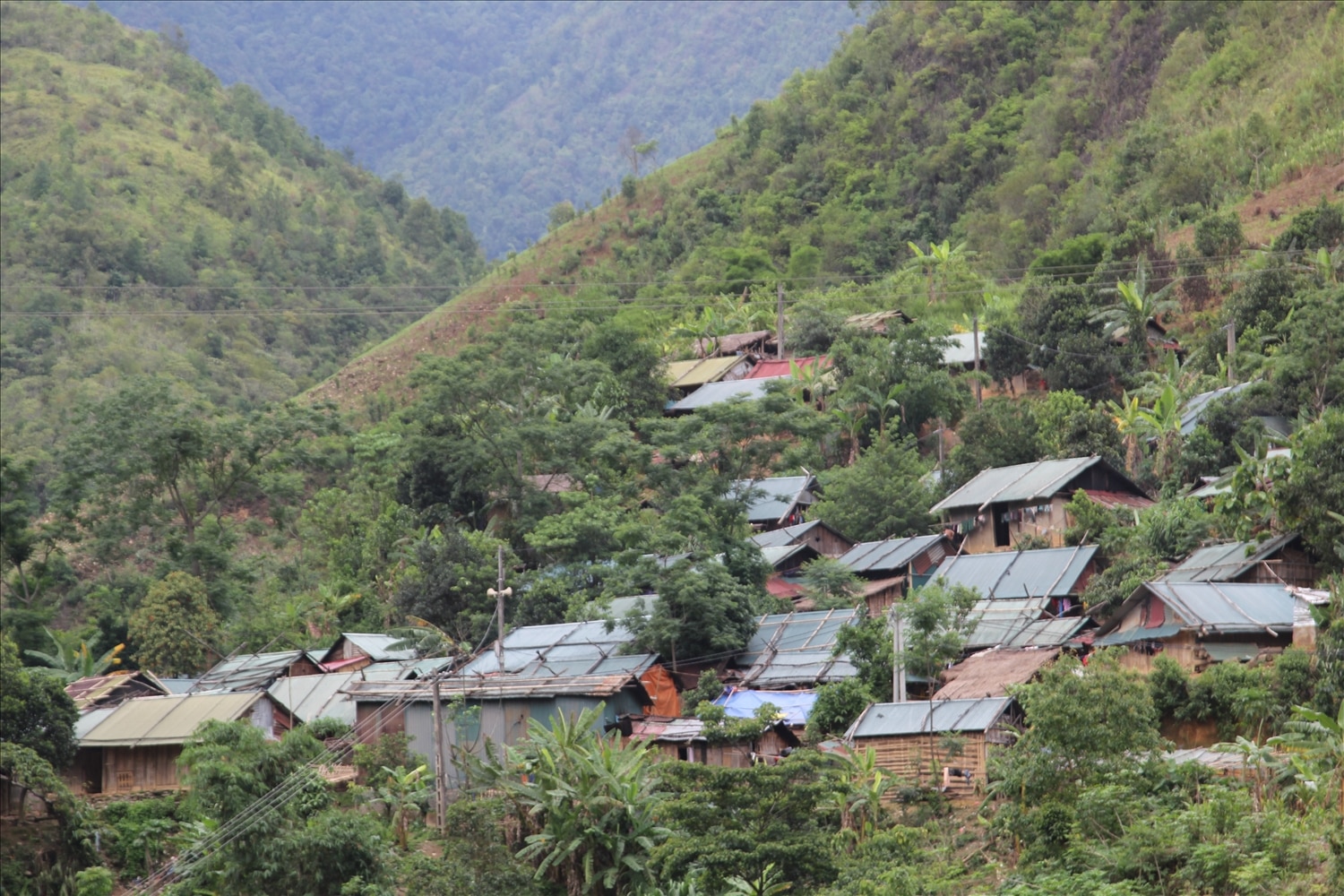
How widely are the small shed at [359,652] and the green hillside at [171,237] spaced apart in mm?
22313

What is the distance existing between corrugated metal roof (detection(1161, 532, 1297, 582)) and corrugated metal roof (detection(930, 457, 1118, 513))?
20.7 feet

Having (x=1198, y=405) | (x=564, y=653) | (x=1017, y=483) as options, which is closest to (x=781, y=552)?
(x=1017, y=483)

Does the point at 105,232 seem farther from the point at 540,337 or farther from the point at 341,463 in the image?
the point at 540,337

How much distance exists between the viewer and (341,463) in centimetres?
5303

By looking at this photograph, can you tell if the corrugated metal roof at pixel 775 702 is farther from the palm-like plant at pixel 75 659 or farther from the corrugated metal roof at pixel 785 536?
the palm-like plant at pixel 75 659

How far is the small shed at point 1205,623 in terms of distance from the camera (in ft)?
84.7

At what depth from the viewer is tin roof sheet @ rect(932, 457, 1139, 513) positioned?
35.2 metres

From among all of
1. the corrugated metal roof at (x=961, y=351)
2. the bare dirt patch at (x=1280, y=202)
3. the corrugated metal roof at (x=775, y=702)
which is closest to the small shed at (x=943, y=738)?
the corrugated metal roof at (x=775, y=702)

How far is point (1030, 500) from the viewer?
3516cm

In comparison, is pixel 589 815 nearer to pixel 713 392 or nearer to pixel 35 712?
pixel 35 712

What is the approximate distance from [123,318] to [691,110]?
125m

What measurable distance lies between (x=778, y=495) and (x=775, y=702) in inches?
444

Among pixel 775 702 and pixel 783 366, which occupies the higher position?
pixel 783 366

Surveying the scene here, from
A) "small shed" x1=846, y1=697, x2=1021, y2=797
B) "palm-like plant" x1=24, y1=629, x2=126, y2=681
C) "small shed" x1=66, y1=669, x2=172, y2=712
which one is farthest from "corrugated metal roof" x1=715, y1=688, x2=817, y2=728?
"palm-like plant" x1=24, y1=629, x2=126, y2=681
